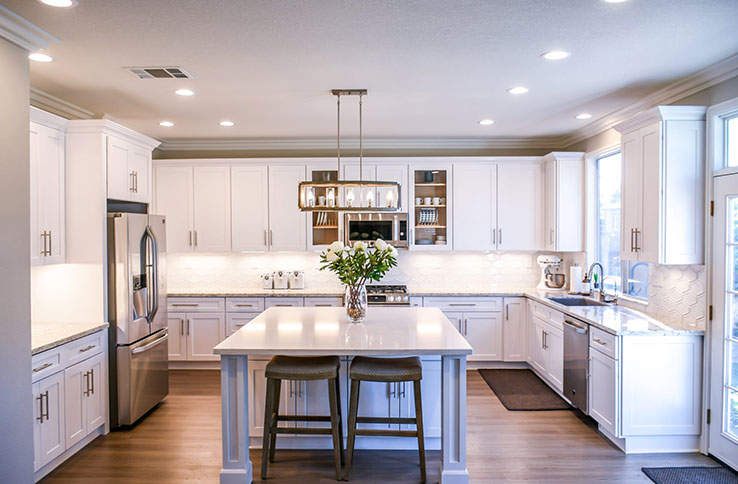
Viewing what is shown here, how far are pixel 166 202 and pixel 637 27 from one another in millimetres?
Result: 5045

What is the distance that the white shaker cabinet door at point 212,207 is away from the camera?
579 centimetres

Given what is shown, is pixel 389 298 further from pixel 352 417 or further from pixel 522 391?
pixel 352 417

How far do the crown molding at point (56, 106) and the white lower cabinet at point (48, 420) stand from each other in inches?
87.4

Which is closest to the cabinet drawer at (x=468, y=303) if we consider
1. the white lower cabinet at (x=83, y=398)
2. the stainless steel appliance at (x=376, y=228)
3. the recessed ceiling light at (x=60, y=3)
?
the stainless steel appliance at (x=376, y=228)

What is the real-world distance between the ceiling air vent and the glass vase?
1.91m

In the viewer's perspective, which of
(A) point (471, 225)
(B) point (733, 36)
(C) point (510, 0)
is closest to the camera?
(C) point (510, 0)

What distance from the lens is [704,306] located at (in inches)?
132

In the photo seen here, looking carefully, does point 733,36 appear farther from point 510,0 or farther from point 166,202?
point 166,202

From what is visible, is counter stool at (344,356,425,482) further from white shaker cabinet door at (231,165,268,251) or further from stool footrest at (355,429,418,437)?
white shaker cabinet door at (231,165,268,251)

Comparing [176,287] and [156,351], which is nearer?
[156,351]

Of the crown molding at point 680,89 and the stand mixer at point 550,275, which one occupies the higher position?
the crown molding at point 680,89

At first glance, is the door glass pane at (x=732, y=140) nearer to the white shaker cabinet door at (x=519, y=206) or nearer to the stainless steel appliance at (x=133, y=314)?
the white shaker cabinet door at (x=519, y=206)

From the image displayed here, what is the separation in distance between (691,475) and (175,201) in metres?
5.48

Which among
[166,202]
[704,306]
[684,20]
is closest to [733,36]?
[684,20]
